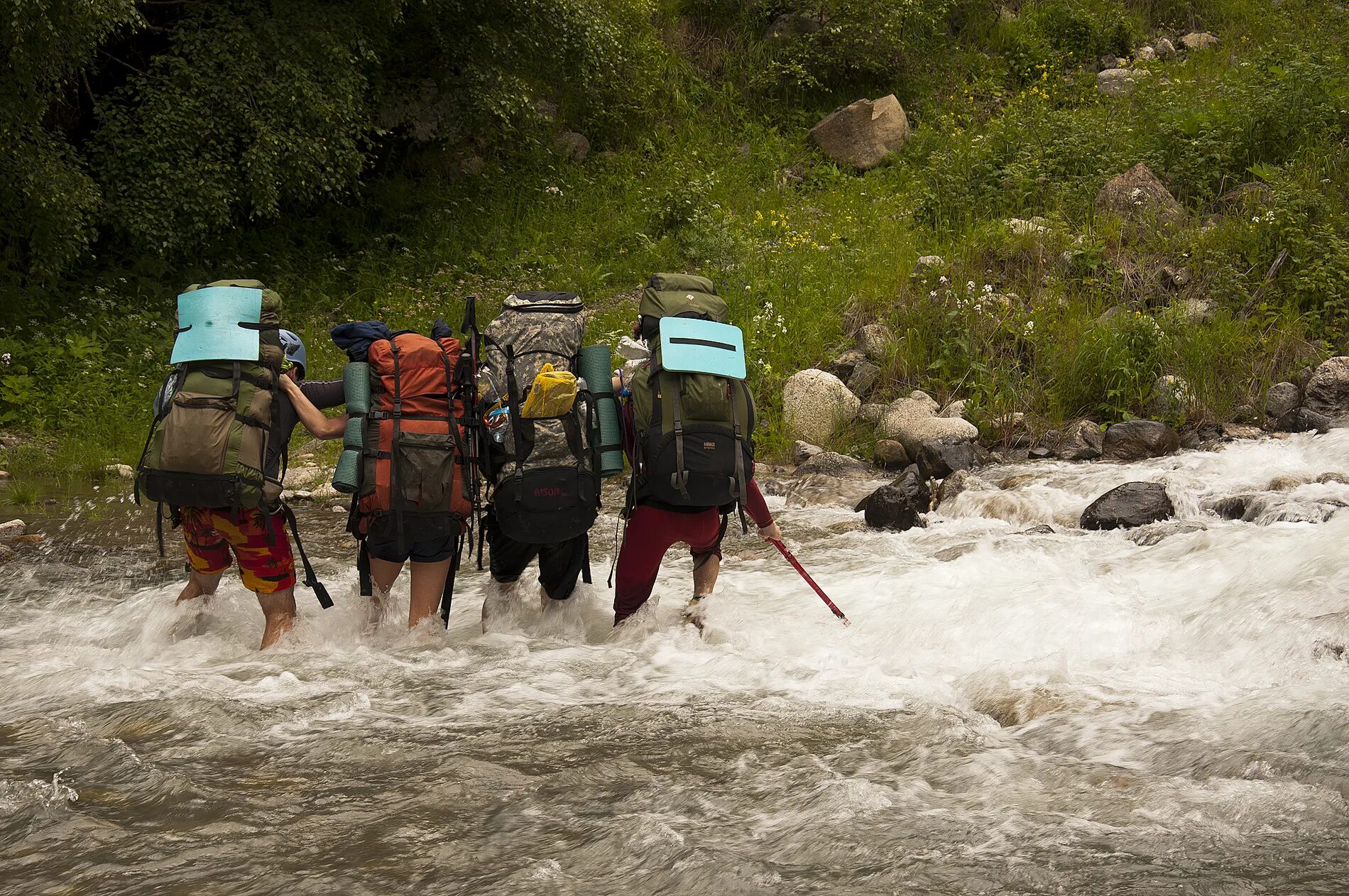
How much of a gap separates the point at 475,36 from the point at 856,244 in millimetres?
6080

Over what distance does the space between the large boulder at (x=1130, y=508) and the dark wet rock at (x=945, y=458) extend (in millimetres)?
1847

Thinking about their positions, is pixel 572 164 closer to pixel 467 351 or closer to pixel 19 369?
pixel 19 369

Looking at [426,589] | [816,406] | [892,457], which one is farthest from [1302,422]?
[426,589]

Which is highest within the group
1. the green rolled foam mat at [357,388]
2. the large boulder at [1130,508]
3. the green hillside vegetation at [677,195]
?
the green hillside vegetation at [677,195]

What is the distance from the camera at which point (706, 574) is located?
18.8ft

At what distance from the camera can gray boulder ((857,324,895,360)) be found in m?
11.4

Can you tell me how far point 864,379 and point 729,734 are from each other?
289 inches

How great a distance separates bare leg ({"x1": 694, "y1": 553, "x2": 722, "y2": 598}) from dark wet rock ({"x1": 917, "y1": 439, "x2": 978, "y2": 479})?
453cm

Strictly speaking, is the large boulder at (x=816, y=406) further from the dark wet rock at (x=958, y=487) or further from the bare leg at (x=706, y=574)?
the bare leg at (x=706, y=574)

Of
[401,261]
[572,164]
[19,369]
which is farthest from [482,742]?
[572,164]

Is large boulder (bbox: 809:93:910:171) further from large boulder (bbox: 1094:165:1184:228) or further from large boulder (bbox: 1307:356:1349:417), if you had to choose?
large boulder (bbox: 1307:356:1349:417)

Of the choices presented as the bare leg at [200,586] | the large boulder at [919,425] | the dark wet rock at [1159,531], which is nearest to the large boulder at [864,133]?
the large boulder at [919,425]

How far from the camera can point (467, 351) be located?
513cm

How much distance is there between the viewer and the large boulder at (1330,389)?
995cm
